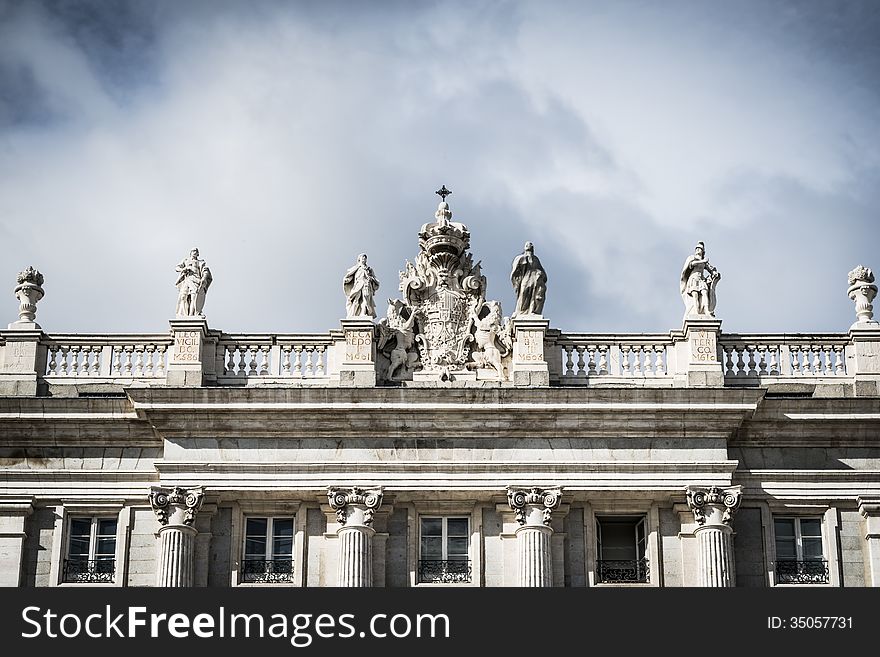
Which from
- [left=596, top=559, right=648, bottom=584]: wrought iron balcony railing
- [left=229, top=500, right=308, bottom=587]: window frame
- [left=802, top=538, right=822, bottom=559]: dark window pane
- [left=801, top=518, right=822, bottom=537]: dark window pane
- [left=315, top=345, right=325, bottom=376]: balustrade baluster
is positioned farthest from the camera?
[left=315, top=345, right=325, bottom=376]: balustrade baluster

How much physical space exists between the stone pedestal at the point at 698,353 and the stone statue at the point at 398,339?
4.85 metres

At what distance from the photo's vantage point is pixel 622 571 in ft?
134

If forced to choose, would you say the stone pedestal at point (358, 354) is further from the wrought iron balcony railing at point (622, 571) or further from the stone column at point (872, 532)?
the stone column at point (872, 532)

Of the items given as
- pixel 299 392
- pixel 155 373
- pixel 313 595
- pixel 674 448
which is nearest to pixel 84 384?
pixel 155 373

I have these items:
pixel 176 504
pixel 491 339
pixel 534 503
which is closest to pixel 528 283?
pixel 491 339

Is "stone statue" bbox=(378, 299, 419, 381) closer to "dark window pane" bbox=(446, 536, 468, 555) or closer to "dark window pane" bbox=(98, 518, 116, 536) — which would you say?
"dark window pane" bbox=(446, 536, 468, 555)

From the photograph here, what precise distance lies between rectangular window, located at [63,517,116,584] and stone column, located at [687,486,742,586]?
10.4 m

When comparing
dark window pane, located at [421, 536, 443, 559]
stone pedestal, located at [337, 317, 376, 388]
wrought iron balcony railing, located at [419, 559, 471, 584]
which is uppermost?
stone pedestal, located at [337, 317, 376, 388]

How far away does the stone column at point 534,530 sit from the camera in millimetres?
40094

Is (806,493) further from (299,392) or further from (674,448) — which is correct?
(299,392)

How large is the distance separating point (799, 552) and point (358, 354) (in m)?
8.69

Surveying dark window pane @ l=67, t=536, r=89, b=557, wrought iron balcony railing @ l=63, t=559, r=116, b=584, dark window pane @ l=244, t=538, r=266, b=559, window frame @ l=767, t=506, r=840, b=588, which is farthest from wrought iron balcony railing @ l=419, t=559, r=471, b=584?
dark window pane @ l=67, t=536, r=89, b=557

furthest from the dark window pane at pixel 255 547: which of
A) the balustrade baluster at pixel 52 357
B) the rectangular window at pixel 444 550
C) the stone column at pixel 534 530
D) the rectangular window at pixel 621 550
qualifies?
the rectangular window at pixel 621 550

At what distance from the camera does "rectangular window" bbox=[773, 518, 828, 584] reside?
40938 millimetres
